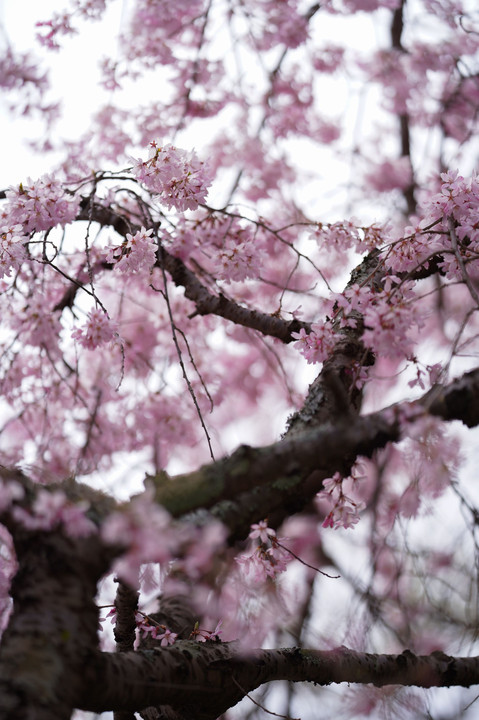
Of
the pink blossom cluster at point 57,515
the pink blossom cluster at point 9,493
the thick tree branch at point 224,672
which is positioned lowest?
the thick tree branch at point 224,672

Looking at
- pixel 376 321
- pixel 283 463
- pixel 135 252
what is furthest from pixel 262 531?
pixel 135 252

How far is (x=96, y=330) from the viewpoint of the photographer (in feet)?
8.72

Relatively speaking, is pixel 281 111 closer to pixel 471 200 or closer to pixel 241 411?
pixel 241 411

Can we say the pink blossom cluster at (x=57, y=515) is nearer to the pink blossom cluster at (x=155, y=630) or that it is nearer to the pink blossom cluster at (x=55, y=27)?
the pink blossom cluster at (x=155, y=630)

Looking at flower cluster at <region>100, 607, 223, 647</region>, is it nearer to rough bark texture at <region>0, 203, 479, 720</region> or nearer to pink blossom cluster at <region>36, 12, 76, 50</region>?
rough bark texture at <region>0, 203, 479, 720</region>

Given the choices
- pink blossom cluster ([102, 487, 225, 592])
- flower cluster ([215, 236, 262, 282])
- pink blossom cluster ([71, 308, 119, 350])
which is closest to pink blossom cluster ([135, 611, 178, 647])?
pink blossom cluster ([102, 487, 225, 592])

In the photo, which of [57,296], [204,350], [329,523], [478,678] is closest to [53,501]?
[329,523]

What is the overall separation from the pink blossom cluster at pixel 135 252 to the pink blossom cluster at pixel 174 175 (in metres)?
0.18

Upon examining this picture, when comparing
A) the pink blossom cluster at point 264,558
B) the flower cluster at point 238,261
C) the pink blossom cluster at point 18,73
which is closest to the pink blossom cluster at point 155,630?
the pink blossom cluster at point 264,558

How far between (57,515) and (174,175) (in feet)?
4.64

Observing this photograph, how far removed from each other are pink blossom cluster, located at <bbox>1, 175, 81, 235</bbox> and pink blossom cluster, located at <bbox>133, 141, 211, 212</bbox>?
311 mm

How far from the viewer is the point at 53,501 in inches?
60.5

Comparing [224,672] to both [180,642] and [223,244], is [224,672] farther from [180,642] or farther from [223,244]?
[223,244]

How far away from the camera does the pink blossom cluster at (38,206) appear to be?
7.78 feet
